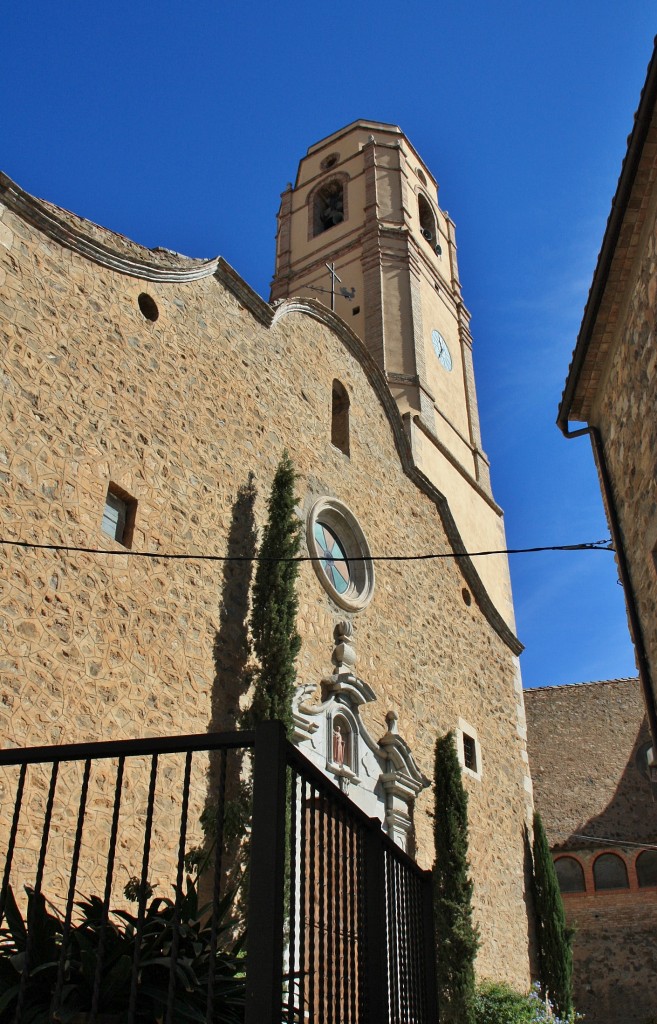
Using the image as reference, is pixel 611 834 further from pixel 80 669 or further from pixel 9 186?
pixel 9 186

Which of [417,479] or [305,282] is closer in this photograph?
[417,479]

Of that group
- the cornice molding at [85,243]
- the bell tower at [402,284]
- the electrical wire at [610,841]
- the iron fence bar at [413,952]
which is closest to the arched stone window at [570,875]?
the electrical wire at [610,841]

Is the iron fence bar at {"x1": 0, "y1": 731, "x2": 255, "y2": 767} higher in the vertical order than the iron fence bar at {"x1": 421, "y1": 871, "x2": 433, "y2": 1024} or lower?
higher

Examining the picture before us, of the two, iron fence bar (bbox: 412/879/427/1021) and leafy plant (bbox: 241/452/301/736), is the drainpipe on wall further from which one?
iron fence bar (bbox: 412/879/427/1021)

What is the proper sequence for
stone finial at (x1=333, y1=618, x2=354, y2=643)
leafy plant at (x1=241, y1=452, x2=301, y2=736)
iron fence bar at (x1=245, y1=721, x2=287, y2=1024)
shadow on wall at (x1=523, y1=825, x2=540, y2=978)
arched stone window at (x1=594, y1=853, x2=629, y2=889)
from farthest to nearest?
arched stone window at (x1=594, y1=853, x2=629, y2=889) < shadow on wall at (x1=523, y1=825, x2=540, y2=978) < stone finial at (x1=333, y1=618, x2=354, y2=643) < leafy plant at (x1=241, y1=452, x2=301, y2=736) < iron fence bar at (x1=245, y1=721, x2=287, y2=1024)

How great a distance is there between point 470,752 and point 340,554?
4.22 meters

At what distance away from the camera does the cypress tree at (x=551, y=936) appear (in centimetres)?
1412

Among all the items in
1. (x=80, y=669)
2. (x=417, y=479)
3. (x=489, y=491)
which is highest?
(x=489, y=491)

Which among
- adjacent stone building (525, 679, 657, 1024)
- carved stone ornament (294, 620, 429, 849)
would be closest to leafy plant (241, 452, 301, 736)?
carved stone ornament (294, 620, 429, 849)

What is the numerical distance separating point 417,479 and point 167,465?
670 cm

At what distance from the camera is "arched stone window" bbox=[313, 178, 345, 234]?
81.2ft

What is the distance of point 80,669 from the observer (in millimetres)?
8031

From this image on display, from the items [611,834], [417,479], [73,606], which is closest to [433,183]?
[417,479]

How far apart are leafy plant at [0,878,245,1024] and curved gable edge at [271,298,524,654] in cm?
1151
